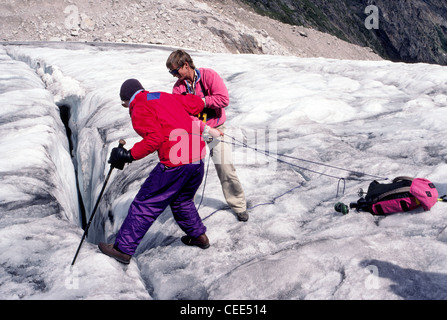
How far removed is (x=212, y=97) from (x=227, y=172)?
730 mm

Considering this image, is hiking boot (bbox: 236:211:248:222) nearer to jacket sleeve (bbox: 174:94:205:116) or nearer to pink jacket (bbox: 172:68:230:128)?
pink jacket (bbox: 172:68:230:128)

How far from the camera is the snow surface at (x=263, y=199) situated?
2.54 metres

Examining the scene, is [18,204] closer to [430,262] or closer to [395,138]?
[430,262]

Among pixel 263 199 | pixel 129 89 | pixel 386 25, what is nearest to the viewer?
pixel 129 89

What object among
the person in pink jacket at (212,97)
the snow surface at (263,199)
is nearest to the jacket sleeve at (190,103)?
the person in pink jacket at (212,97)

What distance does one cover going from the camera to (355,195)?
3779 mm

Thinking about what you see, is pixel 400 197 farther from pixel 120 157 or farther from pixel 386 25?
pixel 386 25

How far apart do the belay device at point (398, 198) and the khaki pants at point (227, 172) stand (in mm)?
978

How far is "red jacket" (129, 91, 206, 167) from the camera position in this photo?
8.63ft

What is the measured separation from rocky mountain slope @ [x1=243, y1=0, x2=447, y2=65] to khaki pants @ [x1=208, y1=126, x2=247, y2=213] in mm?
46348

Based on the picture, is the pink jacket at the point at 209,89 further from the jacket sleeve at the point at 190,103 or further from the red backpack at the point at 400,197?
the red backpack at the point at 400,197

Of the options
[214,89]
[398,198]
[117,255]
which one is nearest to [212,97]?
[214,89]

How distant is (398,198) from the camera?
10.2 feet

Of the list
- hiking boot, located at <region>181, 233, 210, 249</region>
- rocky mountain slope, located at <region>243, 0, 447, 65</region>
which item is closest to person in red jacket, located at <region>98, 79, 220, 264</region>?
hiking boot, located at <region>181, 233, 210, 249</region>
